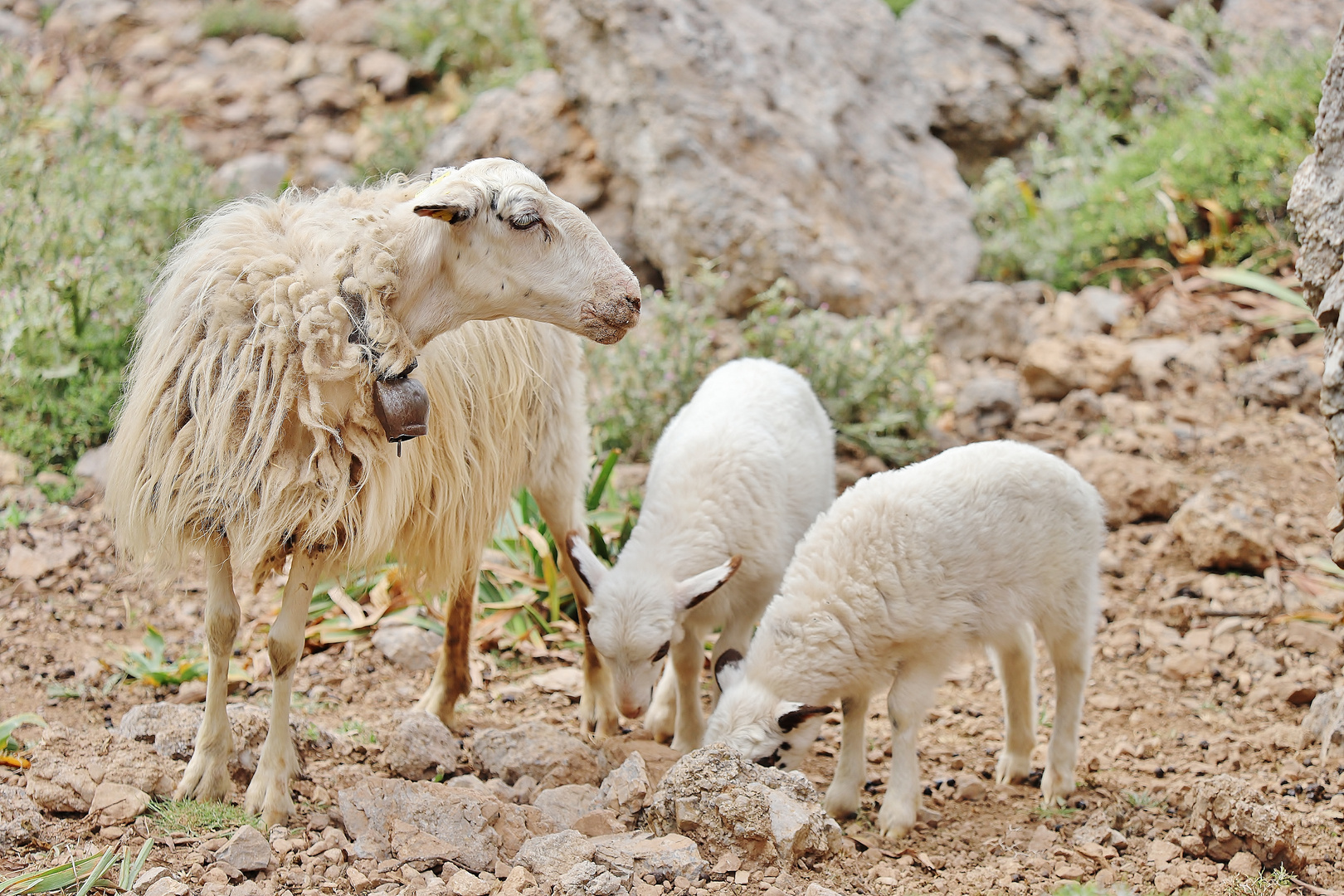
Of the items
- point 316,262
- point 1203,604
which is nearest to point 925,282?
point 1203,604

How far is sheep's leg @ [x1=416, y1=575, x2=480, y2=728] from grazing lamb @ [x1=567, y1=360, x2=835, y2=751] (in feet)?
2.21

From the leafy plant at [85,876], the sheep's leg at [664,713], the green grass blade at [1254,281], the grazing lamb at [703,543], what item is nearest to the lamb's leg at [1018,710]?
the grazing lamb at [703,543]

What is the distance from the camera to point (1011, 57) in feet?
36.4

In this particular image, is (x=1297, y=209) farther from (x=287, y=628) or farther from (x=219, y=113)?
(x=219, y=113)

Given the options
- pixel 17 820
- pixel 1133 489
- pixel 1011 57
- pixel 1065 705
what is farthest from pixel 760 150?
pixel 17 820

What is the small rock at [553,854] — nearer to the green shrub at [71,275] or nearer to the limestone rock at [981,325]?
the green shrub at [71,275]

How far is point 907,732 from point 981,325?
197 inches

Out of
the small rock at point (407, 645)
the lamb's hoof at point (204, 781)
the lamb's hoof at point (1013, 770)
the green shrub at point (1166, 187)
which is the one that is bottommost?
the small rock at point (407, 645)

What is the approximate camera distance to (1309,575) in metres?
5.83

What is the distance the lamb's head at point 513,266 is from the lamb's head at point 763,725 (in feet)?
4.70

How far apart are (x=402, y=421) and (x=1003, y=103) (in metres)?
9.05

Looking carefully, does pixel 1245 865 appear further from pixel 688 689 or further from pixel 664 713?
pixel 664 713

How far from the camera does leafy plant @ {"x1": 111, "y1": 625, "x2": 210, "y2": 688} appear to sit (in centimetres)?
504

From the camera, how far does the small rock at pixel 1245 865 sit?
3.63m
